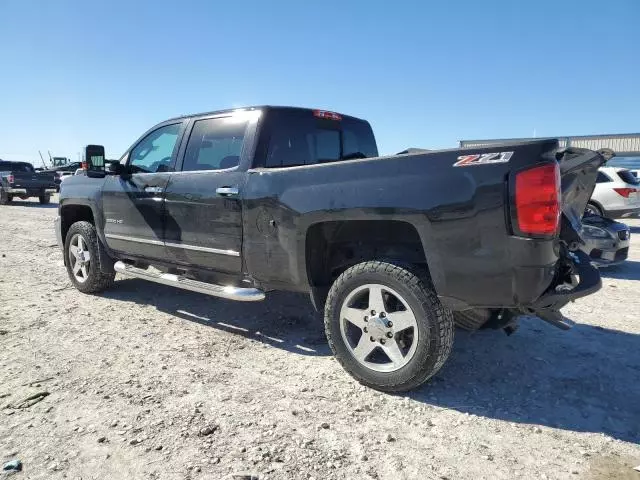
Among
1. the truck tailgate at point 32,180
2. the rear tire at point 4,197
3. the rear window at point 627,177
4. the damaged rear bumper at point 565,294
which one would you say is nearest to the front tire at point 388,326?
the damaged rear bumper at point 565,294

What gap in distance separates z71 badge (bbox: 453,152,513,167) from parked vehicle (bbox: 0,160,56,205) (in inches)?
841

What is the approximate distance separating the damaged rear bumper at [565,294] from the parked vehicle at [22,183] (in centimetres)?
2162

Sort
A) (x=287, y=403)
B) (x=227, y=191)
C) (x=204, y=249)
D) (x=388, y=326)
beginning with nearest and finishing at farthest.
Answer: (x=287, y=403), (x=388, y=326), (x=227, y=191), (x=204, y=249)

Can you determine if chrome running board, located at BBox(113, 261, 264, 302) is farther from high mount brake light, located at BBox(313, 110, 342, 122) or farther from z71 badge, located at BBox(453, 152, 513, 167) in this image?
z71 badge, located at BBox(453, 152, 513, 167)

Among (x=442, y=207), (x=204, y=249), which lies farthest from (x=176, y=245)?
(x=442, y=207)

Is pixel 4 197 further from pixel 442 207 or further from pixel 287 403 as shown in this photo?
pixel 442 207

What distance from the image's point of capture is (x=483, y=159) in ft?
8.20

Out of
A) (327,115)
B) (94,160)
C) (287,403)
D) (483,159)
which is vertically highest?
(327,115)

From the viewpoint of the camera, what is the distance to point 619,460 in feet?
7.48

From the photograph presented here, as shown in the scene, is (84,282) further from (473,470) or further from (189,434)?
(473,470)

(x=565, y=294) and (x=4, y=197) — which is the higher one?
(x=4, y=197)

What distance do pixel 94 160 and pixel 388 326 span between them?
3639 millimetres

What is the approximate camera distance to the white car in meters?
10.4

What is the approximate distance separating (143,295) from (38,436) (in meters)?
3.08
